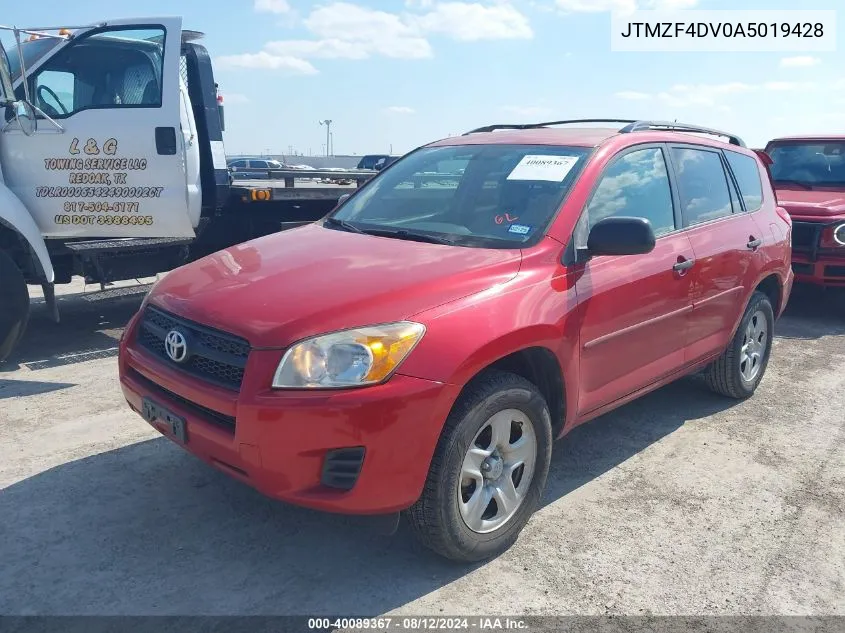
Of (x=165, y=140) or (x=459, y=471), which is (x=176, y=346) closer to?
(x=459, y=471)

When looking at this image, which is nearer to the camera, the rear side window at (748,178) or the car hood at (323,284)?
the car hood at (323,284)

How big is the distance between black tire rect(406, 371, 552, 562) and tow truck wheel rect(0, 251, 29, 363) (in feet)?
13.2

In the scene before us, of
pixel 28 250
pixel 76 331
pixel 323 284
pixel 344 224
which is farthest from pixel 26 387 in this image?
pixel 323 284

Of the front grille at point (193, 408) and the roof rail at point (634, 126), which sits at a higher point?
the roof rail at point (634, 126)

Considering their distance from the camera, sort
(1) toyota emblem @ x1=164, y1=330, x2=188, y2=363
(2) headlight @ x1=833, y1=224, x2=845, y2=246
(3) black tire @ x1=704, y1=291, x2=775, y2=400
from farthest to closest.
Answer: (2) headlight @ x1=833, y1=224, x2=845, y2=246, (3) black tire @ x1=704, y1=291, x2=775, y2=400, (1) toyota emblem @ x1=164, y1=330, x2=188, y2=363

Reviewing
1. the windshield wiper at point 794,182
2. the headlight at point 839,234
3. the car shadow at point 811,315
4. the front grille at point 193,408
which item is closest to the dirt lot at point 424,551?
the front grille at point 193,408

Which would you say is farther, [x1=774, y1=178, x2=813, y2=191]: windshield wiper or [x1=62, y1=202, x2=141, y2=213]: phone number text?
[x1=774, y1=178, x2=813, y2=191]: windshield wiper

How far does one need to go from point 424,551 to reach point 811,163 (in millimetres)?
8110

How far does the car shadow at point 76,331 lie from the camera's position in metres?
5.54

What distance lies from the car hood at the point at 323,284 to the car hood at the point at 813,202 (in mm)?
5897

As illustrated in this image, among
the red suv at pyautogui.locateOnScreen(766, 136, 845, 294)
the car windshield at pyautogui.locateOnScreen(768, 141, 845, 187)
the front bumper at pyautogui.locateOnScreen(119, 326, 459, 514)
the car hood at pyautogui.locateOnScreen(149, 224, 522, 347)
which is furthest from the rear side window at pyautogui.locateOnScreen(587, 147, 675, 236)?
the car windshield at pyautogui.locateOnScreen(768, 141, 845, 187)

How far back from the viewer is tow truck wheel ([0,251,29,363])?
17.1 ft

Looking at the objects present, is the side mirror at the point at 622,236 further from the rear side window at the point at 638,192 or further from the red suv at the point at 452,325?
the rear side window at the point at 638,192

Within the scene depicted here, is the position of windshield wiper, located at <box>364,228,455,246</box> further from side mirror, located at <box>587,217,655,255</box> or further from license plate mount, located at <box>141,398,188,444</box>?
license plate mount, located at <box>141,398,188,444</box>
